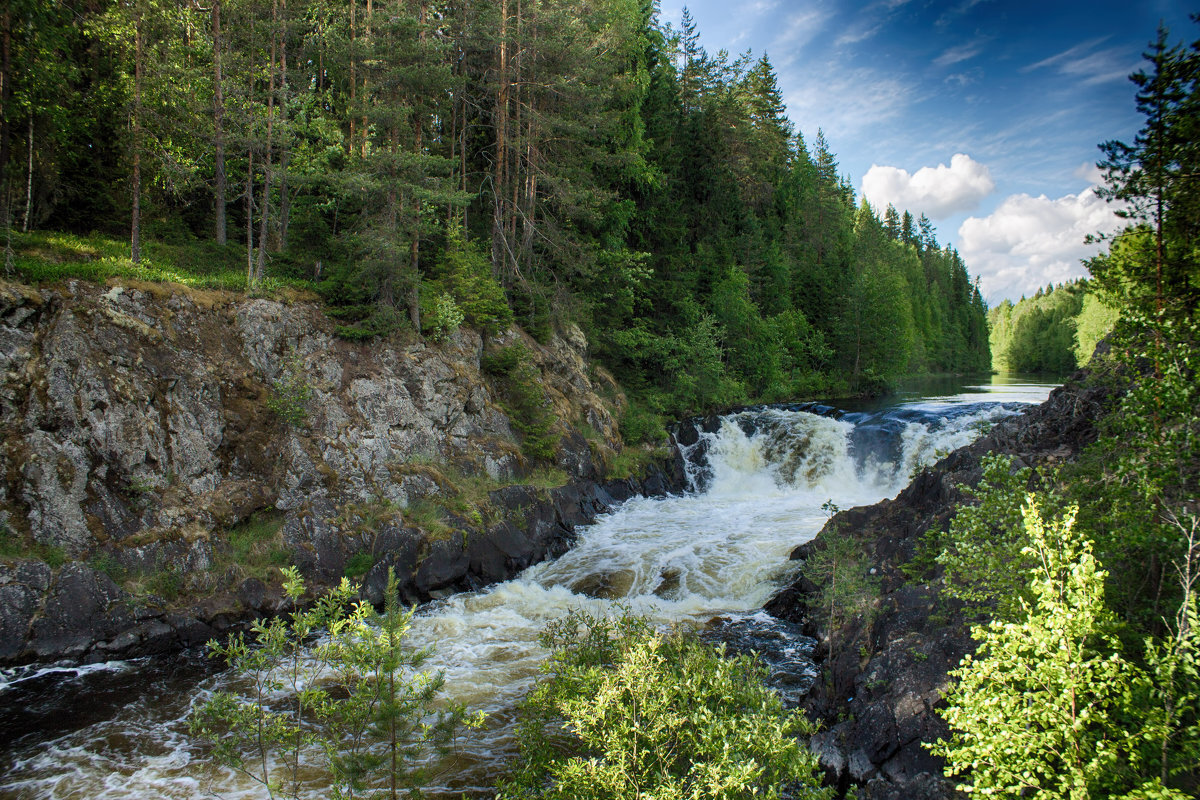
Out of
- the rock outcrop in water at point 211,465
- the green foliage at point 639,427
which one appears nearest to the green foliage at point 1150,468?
the rock outcrop in water at point 211,465

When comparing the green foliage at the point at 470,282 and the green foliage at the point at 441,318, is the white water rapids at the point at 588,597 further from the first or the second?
the green foliage at the point at 470,282

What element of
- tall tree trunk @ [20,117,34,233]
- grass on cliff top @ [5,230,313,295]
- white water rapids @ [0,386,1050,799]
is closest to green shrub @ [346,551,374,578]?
white water rapids @ [0,386,1050,799]

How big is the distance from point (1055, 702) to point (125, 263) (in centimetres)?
1722

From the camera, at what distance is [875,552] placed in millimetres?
10906

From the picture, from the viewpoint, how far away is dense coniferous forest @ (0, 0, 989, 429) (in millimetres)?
15336

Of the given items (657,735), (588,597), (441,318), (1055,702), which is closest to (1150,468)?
(1055,702)

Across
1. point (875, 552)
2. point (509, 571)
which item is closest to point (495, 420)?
point (509, 571)

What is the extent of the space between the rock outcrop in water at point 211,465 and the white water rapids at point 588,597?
0.92m

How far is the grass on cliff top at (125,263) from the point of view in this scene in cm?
1173

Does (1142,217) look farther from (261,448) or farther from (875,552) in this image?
(261,448)

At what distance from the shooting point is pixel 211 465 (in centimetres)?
1191

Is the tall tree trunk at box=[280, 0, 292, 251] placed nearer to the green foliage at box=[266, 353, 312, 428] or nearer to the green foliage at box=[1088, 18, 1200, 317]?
the green foliage at box=[266, 353, 312, 428]

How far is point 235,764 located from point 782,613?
9.47m

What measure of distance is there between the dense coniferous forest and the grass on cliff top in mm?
244
